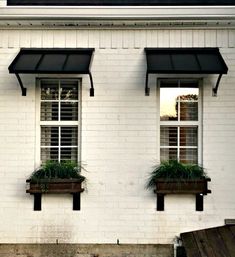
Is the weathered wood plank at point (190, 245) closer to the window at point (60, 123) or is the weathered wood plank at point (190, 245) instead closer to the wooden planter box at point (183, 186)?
the wooden planter box at point (183, 186)

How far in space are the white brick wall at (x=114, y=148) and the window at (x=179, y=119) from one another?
216mm

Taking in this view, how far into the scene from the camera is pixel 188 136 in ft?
18.8

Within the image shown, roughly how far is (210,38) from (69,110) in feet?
8.55

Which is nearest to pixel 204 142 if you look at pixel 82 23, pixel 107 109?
pixel 107 109

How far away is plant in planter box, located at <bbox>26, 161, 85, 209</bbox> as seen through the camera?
5.25m

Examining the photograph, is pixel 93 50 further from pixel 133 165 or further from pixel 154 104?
pixel 133 165

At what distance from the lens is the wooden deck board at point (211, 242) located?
4.65 metres

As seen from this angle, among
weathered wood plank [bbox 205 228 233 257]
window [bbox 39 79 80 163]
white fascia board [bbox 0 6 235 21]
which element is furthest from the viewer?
window [bbox 39 79 80 163]

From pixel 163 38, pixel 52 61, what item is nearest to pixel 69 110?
pixel 52 61

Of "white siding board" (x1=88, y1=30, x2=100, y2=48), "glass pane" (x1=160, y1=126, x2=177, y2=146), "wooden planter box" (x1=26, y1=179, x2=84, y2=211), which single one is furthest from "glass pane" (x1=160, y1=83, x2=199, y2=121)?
"wooden planter box" (x1=26, y1=179, x2=84, y2=211)

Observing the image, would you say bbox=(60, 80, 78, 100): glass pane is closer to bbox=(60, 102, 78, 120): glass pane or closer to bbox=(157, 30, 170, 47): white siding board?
bbox=(60, 102, 78, 120): glass pane

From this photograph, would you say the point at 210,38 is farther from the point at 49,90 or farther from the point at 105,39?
the point at 49,90

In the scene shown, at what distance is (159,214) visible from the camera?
214 inches

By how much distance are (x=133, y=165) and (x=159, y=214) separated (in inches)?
34.4
